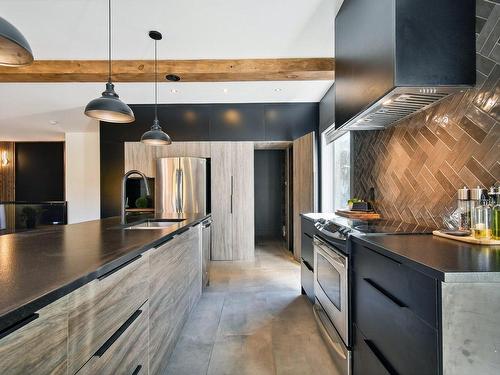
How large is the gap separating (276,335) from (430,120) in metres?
1.97

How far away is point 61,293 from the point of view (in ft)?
2.41

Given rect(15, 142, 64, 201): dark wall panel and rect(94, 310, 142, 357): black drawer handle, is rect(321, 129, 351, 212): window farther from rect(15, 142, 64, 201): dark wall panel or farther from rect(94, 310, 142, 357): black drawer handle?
rect(15, 142, 64, 201): dark wall panel

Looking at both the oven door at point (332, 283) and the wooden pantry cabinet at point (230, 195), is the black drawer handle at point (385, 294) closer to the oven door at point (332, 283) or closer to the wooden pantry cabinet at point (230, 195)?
the oven door at point (332, 283)

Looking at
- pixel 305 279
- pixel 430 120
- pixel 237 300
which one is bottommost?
Result: pixel 237 300

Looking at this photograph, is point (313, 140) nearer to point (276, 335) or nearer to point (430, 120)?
point (430, 120)

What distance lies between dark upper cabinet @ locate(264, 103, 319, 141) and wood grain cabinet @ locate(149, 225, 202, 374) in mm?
2915

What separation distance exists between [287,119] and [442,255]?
408 cm

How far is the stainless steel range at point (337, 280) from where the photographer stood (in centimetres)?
158

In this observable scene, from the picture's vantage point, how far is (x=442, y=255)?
3.32ft

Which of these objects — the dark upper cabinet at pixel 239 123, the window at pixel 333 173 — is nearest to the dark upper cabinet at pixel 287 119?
the dark upper cabinet at pixel 239 123

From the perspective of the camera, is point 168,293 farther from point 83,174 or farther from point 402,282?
point 83,174

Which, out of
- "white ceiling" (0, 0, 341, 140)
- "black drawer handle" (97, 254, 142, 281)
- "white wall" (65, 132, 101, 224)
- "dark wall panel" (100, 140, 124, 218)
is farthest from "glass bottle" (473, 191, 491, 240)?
"white wall" (65, 132, 101, 224)

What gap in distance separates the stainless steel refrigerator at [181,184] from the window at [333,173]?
2.08 meters

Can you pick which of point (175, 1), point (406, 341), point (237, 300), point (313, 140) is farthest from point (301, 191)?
point (406, 341)
